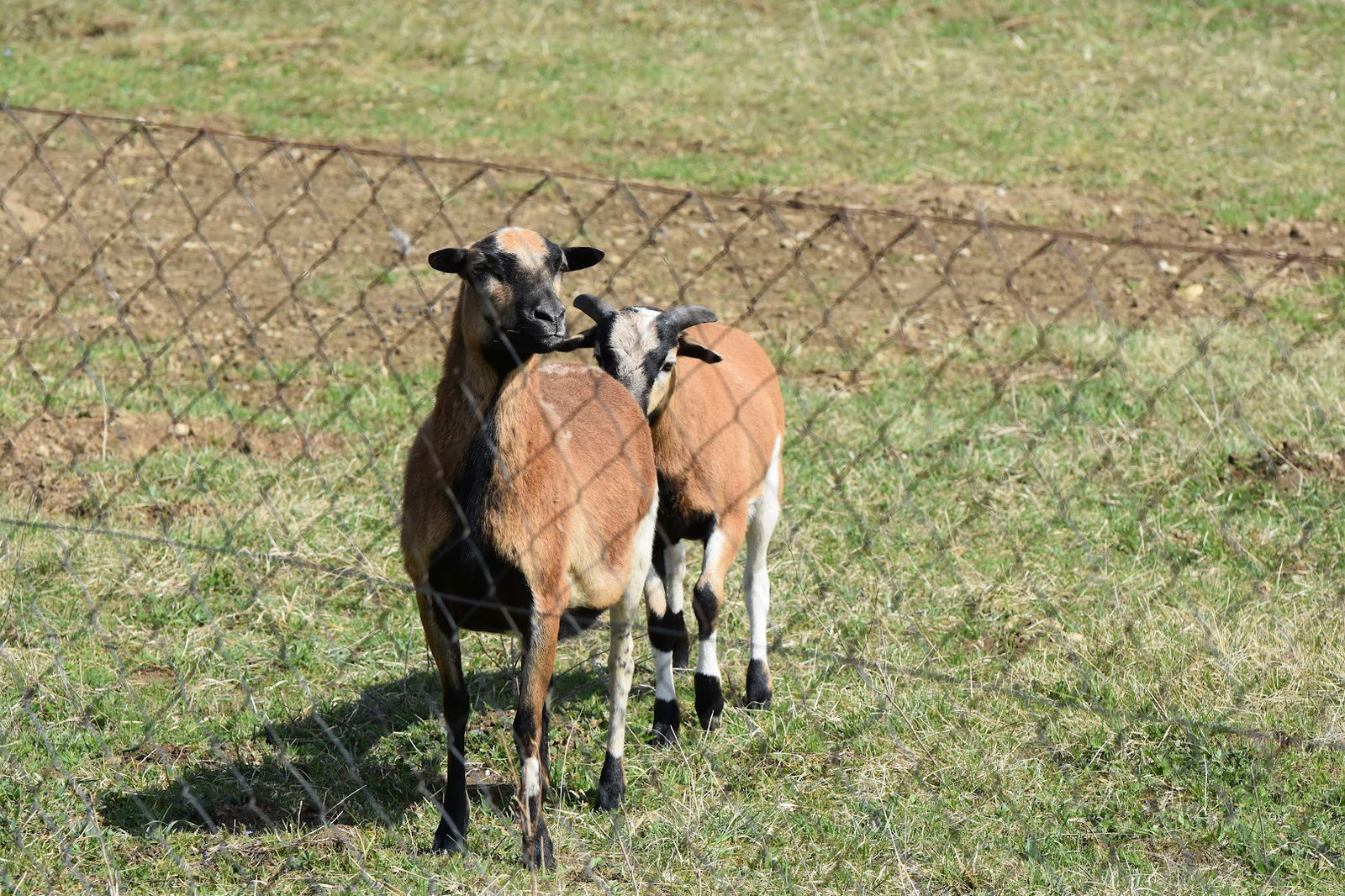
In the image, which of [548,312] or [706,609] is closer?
[548,312]

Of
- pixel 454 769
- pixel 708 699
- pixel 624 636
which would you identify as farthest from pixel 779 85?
pixel 454 769

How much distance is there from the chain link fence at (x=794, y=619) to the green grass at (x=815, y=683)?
0.05 ft

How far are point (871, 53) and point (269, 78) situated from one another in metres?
5.94

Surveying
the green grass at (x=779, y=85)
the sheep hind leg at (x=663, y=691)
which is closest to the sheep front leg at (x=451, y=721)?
the sheep hind leg at (x=663, y=691)

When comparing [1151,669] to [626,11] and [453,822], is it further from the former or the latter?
[626,11]

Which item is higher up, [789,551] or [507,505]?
[507,505]

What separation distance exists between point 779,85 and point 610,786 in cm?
1027

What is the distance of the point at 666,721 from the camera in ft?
16.4

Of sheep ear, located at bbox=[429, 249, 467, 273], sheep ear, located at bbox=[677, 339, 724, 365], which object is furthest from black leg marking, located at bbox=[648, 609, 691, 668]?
sheep ear, located at bbox=[429, 249, 467, 273]

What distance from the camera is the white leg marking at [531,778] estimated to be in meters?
4.17

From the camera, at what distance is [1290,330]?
27.5 feet

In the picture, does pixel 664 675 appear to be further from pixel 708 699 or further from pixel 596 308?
pixel 596 308

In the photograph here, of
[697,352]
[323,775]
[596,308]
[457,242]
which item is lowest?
[323,775]

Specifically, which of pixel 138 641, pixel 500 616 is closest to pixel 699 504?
pixel 500 616
